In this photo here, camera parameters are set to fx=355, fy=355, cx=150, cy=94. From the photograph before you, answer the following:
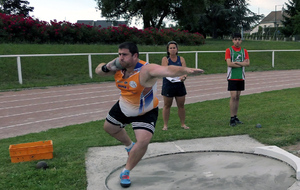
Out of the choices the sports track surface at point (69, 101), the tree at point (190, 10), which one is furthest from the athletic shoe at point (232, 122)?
the tree at point (190, 10)

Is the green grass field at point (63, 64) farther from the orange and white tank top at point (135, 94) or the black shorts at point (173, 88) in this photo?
the orange and white tank top at point (135, 94)

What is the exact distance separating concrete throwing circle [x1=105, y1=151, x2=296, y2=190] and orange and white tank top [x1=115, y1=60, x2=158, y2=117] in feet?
2.90

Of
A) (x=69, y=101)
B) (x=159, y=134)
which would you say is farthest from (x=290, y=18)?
(x=159, y=134)

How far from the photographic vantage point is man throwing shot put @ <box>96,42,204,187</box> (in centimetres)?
413

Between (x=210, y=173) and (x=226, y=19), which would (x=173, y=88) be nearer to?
(x=210, y=173)

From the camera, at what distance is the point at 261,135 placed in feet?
21.1

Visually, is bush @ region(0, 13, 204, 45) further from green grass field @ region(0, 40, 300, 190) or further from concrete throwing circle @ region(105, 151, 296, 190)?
concrete throwing circle @ region(105, 151, 296, 190)

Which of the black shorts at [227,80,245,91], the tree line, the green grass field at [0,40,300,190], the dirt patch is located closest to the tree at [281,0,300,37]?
the tree line

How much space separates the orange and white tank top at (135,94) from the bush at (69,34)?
19.9m

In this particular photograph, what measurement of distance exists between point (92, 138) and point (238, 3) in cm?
4923

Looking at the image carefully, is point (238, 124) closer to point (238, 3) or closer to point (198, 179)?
point (198, 179)

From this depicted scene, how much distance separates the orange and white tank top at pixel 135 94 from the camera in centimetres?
422

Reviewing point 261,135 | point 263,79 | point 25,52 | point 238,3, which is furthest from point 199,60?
point 238,3

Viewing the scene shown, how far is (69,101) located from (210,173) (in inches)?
314
